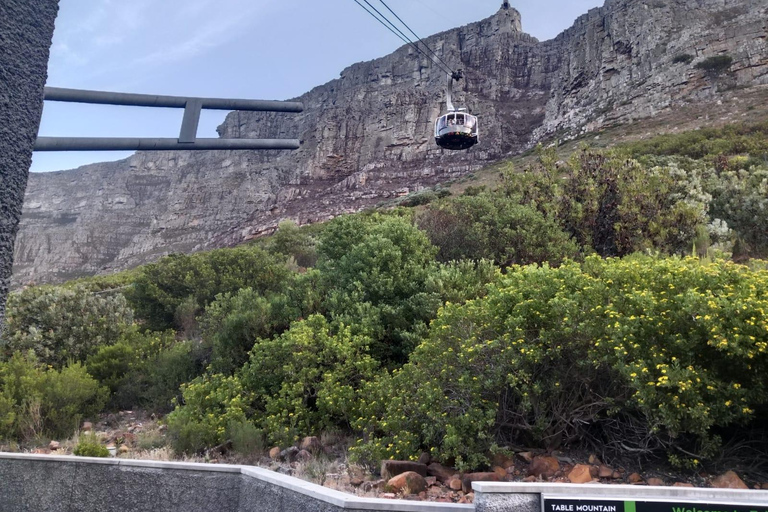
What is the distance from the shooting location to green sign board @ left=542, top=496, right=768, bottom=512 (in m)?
2.86

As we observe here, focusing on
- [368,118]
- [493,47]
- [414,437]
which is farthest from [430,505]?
[493,47]

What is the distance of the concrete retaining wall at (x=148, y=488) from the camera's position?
14.2 ft

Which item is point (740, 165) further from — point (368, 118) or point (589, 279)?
point (368, 118)

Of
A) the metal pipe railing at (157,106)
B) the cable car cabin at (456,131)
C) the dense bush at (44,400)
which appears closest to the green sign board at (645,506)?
the metal pipe railing at (157,106)

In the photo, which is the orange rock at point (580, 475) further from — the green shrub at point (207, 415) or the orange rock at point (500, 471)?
the green shrub at point (207, 415)

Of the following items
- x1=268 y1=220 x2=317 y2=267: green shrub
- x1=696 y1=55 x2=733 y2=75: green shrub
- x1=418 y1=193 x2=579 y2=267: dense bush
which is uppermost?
x1=696 y1=55 x2=733 y2=75: green shrub

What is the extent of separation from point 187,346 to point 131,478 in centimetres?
897

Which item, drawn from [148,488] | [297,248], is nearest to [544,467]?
[148,488]

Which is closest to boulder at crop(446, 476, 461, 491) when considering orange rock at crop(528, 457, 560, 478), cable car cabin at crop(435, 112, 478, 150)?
orange rock at crop(528, 457, 560, 478)

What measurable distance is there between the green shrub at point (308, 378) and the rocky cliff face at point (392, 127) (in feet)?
167

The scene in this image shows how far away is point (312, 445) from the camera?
26.0 feet

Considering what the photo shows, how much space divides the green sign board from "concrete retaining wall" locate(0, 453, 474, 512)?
4.26ft

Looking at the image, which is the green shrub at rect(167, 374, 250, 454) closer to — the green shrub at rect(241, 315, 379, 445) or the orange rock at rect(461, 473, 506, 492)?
the green shrub at rect(241, 315, 379, 445)

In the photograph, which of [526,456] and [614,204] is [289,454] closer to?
[526,456]
